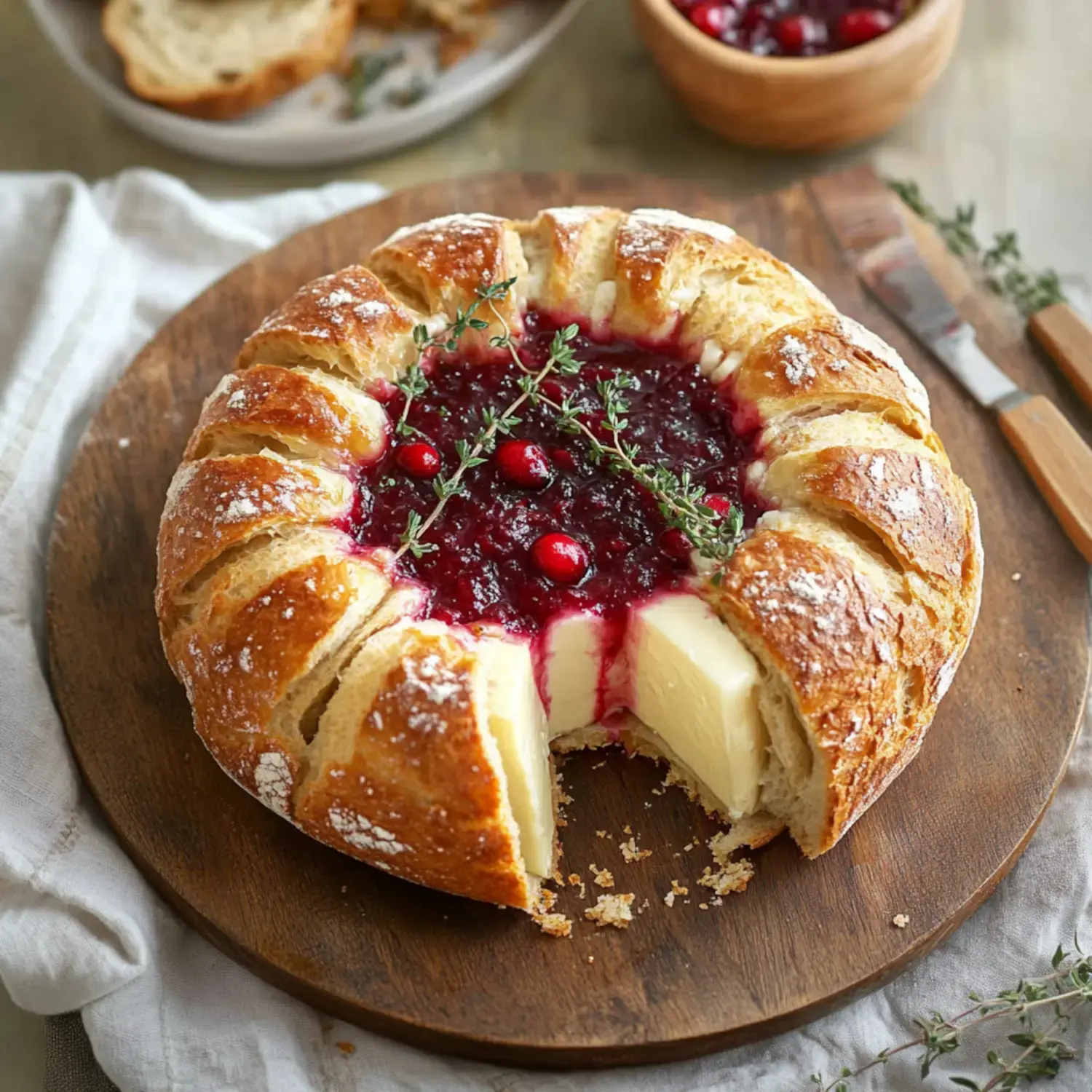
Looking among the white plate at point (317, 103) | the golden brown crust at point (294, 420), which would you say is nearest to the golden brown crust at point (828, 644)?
the golden brown crust at point (294, 420)

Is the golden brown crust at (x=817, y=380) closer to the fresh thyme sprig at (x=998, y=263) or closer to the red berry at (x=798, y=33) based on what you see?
the fresh thyme sprig at (x=998, y=263)

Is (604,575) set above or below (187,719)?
above

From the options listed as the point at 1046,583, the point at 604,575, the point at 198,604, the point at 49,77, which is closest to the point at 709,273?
the point at 604,575

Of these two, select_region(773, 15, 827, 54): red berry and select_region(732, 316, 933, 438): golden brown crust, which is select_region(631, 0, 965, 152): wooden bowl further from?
select_region(732, 316, 933, 438): golden brown crust

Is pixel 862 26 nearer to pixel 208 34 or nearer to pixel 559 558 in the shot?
pixel 208 34

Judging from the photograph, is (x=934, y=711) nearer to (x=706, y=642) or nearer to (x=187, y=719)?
(x=706, y=642)

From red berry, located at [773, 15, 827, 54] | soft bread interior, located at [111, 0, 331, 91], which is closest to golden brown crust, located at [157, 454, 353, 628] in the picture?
soft bread interior, located at [111, 0, 331, 91]
